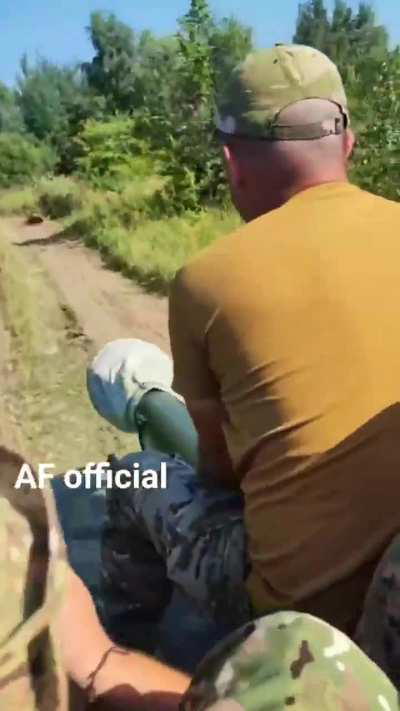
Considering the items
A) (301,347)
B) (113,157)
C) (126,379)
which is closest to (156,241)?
(126,379)

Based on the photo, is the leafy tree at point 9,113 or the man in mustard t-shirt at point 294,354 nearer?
the man in mustard t-shirt at point 294,354

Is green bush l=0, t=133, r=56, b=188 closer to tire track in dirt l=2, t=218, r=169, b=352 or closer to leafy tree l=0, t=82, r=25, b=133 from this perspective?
leafy tree l=0, t=82, r=25, b=133

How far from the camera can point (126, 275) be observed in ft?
31.6

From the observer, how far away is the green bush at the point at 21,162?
30625mm

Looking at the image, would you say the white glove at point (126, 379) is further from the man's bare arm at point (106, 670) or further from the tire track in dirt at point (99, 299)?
the tire track in dirt at point (99, 299)

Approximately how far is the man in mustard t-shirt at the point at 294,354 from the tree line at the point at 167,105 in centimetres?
32

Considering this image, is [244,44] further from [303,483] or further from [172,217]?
[303,483]

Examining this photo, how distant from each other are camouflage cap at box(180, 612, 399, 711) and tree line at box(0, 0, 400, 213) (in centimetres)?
127

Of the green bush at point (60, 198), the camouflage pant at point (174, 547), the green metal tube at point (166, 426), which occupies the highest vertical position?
the camouflage pant at point (174, 547)

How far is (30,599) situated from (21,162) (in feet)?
103

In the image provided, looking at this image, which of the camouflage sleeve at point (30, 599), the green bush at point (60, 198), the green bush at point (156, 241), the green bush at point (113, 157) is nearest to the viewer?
the camouflage sleeve at point (30, 599)

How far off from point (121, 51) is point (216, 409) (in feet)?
126

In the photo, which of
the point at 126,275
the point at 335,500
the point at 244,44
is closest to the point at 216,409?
the point at 335,500

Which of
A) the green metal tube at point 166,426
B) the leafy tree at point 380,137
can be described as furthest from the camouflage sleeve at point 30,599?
the leafy tree at point 380,137
